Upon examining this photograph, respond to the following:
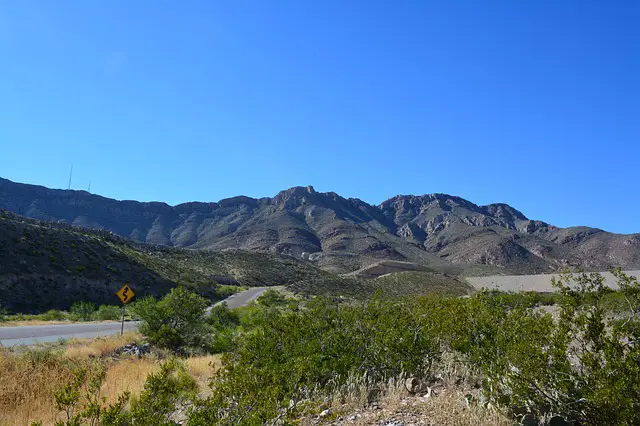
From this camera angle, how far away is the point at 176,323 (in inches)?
679

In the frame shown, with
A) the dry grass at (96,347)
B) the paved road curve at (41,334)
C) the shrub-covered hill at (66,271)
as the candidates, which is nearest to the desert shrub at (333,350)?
the dry grass at (96,347)

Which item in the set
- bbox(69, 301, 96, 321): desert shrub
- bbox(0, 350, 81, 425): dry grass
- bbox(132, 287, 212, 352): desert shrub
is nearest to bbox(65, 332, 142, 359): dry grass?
bbox(132, 287, 212, 352): desert shrub

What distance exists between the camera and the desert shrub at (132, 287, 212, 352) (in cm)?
1641

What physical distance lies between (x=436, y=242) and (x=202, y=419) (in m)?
173

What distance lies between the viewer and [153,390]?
4516 millimetres

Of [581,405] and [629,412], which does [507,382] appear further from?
[629,412]

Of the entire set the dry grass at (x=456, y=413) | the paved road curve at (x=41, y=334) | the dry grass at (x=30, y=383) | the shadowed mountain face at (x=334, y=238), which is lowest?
the paved road curve at (x=41, y=334)

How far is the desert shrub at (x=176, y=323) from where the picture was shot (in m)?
16.4

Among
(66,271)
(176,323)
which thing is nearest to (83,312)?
(66,271)

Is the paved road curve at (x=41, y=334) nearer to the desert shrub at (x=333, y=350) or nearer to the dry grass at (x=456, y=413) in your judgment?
the desert shrub at (x=333, y=350)

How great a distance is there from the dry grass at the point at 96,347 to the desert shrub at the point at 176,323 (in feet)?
2.57

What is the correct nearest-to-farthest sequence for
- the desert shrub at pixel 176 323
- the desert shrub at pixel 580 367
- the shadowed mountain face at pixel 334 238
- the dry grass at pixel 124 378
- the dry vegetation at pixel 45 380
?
1. the desert shrub at pixel 580 367
2. the dry vegetation at pixel 45 380
3. the dry grass at pixel 124 378
4. the desert shrub at pixel 176 323
5. the shadowed mountain face at pixel 334 238

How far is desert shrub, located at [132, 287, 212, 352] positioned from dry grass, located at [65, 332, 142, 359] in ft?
2.57

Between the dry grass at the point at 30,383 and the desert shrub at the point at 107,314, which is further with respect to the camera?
the desert shrub at the point at 107,314
